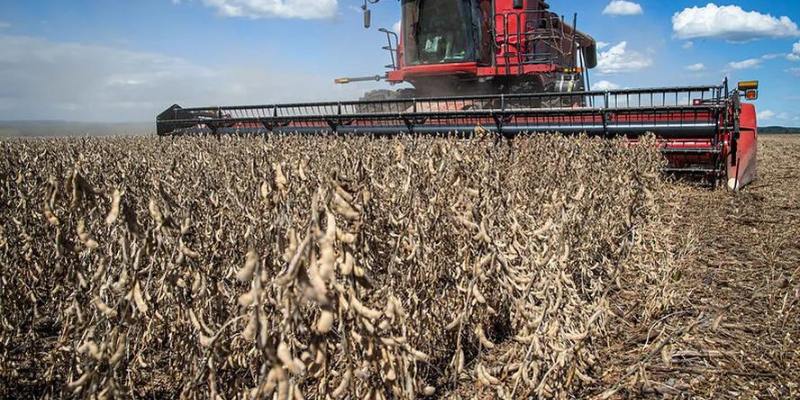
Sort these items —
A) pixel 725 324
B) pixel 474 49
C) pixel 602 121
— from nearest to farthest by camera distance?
pixel 725 324, pixel 602 121, pixel 474 49

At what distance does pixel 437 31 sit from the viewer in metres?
9.01

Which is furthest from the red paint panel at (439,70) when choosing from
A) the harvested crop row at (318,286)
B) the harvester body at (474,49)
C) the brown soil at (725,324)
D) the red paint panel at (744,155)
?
the harvested crop row at (318,286)

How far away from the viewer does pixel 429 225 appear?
8.61 feet

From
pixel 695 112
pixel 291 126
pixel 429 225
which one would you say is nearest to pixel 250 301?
pixel 429 225

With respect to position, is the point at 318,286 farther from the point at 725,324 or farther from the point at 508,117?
the point at 508,117

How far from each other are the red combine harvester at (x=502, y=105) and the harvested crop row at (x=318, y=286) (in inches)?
128

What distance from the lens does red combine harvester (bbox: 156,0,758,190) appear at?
Result: 21.4 feet

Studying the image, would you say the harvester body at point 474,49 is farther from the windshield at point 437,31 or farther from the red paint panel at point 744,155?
the red paint panel at point 744,155

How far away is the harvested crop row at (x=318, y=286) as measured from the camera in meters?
1.33

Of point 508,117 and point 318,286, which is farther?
point 508,117

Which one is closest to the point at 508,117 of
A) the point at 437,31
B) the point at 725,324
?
the point at 437,31

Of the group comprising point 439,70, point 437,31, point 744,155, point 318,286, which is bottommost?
point 744,155

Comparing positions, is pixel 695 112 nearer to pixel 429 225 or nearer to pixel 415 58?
pixel 415 58

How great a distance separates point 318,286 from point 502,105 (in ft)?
21.1
